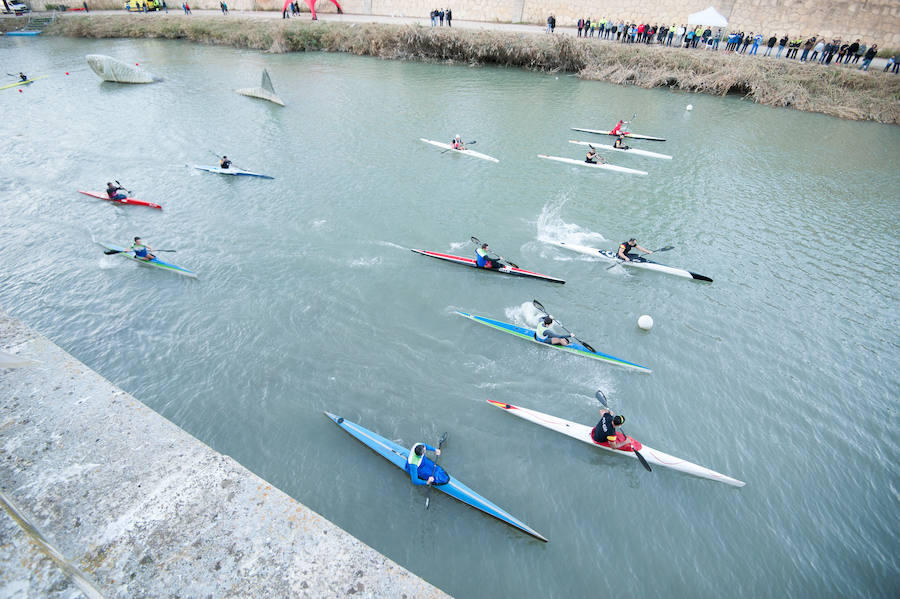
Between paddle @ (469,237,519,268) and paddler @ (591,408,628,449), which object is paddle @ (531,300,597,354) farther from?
paddler @ (591,408,628,449)

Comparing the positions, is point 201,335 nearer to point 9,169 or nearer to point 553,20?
point 9,169

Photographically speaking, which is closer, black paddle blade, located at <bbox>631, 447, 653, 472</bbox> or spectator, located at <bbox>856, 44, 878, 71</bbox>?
black paddle blade, located at <bbox>631, 447, 653, 472</bbox>

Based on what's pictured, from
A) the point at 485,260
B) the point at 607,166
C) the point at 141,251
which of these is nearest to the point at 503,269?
the point at 485,260

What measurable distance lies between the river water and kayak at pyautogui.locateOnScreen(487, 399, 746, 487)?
0.72 ft

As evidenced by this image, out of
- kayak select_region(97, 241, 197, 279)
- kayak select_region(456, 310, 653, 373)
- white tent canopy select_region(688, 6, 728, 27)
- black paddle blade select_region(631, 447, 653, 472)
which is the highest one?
white tent canopy select_region(688, 6, 728, 27)

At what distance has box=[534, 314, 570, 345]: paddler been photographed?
11.9 meters

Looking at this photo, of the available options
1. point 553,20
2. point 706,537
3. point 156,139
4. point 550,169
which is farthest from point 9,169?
point 553,20

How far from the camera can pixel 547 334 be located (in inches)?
472

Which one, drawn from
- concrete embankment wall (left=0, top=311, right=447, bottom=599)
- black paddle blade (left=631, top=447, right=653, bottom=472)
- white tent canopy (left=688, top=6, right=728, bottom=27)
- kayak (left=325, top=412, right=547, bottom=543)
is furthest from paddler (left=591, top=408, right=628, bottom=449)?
white tent canopy (left=688, top=6, right=728, bottom=27)

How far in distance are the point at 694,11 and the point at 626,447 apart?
4387 centimetres

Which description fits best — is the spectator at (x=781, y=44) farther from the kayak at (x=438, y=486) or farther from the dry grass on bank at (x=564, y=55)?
the kayak at (x=438, y=486)

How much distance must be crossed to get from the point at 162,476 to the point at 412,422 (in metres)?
5.71

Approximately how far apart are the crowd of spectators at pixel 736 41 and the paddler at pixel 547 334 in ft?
124

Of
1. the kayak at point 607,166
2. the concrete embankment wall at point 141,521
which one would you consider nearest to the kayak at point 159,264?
the concrete embankment wall at point 141,521
